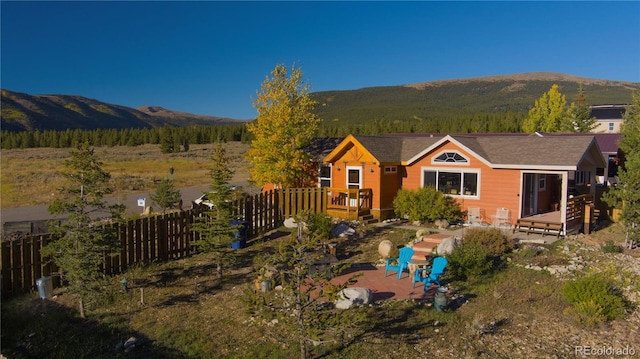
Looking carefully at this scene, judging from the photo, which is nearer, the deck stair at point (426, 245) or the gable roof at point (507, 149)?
the deck stair at point (426, 245)

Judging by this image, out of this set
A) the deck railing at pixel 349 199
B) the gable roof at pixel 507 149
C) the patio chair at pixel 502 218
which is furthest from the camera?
the deck railing at pixel 349 199

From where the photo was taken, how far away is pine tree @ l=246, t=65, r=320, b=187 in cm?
2059

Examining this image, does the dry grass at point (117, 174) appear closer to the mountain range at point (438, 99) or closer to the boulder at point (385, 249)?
the boulder at point (385, 249)

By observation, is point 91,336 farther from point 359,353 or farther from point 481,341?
point 481,341

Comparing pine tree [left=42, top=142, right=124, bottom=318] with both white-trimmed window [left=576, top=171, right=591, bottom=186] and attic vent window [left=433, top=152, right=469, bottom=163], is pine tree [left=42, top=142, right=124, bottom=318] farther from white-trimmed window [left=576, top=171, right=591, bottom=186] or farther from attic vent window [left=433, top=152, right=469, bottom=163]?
white-trimmed window [left=576, top=171, right=591, bottom=186]

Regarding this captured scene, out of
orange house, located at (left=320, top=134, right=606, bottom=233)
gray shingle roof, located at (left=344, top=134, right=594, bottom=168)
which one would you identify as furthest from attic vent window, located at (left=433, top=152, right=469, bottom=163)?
gray shingle roof, located at (left=344, top=134, right=594, bottom=168)

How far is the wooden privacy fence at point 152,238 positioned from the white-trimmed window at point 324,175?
2.08 meters

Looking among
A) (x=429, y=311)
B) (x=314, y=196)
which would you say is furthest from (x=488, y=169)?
(x=429, y=311)

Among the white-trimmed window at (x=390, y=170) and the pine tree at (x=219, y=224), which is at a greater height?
the white-trimmed window at (x=390, y=170)

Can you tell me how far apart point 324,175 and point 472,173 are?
7.01 meters

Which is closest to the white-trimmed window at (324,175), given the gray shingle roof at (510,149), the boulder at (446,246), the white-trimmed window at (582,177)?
the gray shingle roof at (510,149)

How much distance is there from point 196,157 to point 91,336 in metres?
59.1

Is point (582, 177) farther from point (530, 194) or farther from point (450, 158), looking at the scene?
point (450, 158)

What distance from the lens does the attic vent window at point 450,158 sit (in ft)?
62.2
